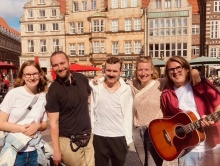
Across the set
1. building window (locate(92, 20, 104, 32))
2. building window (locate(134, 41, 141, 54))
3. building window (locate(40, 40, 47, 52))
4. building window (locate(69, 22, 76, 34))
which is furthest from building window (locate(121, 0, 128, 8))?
building window (locate(40, 40, 47, 52))

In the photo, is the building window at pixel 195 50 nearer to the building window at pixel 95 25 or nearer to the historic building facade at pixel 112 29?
the historic building facade at pixel 112 29

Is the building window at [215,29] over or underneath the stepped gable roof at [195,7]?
Answer: underneath

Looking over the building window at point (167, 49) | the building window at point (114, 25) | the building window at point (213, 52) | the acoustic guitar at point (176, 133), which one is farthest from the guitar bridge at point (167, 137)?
the building window at point (114, 25)

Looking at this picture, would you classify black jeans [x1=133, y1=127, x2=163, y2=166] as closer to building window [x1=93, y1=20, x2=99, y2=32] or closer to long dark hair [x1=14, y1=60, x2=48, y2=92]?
long dark hair [x1=14, y1=60, x2=48, y2=92]

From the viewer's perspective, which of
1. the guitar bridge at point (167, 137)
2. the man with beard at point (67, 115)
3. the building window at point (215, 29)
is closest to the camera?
the man with beard at point (67, 115)

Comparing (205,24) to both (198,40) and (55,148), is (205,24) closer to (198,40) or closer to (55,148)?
(198,40)

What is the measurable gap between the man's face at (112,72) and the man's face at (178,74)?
68 centimetres

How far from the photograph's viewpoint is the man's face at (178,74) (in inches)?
109

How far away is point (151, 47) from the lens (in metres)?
31.2

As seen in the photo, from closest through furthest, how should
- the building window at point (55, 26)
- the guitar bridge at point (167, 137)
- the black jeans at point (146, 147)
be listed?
the guitar bridge at point (167, 137), the black jeans at point (146, 147), the building window at point (55, 26)

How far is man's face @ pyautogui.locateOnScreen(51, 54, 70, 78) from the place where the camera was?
106 inches

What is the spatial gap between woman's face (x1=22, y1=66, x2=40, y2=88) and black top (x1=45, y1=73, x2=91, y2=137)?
0.19 m

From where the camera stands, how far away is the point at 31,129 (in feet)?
8.35

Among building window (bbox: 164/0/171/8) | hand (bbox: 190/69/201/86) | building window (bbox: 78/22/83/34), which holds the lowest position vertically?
hand (bbox: 190/69/201/86)
